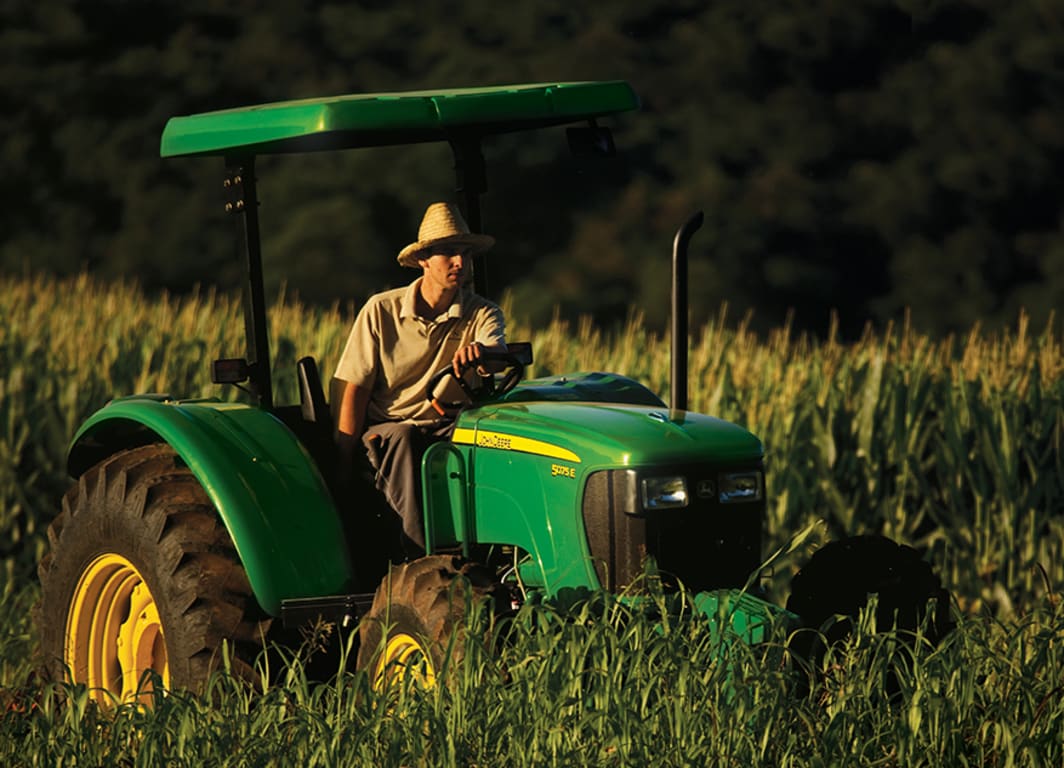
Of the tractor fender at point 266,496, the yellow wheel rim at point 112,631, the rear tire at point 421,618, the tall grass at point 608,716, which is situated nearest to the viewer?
the tall grass at point 608,716

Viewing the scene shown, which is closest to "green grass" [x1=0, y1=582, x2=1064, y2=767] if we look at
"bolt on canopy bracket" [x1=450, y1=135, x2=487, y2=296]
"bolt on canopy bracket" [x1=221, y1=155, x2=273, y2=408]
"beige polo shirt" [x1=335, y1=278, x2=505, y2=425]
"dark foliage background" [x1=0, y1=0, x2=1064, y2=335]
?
"beige polo shirt" [x1=335, y1=278, x2=505, y2=425]

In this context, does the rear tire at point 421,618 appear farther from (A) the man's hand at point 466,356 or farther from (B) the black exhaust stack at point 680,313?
(B) the black exhaust stack at point 680,313

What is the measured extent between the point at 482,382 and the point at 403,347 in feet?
1.00

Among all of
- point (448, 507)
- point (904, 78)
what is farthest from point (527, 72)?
point (448, 507)

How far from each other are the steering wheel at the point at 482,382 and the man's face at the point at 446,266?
29 centimetres

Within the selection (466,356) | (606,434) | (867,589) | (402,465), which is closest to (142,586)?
(402,465)

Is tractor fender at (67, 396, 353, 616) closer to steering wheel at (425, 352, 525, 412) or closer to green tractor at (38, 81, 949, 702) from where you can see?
green tractor at (38, 81, 949, 702)

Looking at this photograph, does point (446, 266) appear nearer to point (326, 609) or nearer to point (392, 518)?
point (392, 518)

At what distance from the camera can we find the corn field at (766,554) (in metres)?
4.61

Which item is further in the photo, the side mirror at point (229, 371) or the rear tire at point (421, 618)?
the side mirror at point (229, 371)

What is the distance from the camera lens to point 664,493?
17.0 ft

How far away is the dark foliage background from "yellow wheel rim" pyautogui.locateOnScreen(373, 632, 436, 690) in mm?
17831

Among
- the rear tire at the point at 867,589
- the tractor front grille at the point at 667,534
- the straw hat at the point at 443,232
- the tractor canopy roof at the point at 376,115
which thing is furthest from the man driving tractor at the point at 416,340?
the rear tire at the point at 867,589

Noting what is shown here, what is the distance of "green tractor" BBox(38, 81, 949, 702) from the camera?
520 cm
